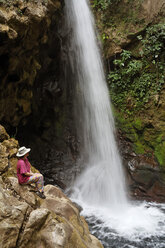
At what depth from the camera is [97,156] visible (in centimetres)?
1022

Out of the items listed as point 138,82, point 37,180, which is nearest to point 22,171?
point 37,180

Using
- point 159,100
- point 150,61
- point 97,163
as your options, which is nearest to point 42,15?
point 150,61

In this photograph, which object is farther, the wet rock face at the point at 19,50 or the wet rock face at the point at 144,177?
the wet rock face at the point at 144,177

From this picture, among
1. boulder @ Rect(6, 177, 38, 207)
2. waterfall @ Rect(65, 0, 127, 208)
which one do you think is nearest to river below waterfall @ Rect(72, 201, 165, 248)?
waterfall @ Rect(65, 0, 127, 208)

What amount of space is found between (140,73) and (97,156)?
4.75m

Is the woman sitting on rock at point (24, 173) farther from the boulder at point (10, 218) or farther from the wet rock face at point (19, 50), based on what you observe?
the wet rock face at point (19, 50)

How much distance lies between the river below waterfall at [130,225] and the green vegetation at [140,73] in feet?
14.9

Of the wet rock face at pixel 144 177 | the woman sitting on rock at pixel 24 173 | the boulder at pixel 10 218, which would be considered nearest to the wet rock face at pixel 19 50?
the woman sitting on rock at pixel 24 173

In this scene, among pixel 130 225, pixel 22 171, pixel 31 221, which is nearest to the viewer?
pixel 31 221

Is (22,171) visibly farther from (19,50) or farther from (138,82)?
(138,82)

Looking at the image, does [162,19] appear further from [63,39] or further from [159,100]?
[63,39]

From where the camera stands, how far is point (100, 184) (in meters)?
8.74

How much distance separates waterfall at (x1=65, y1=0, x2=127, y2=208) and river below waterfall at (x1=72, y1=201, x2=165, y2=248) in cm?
222

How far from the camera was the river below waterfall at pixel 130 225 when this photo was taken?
223 inches
